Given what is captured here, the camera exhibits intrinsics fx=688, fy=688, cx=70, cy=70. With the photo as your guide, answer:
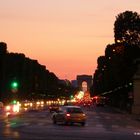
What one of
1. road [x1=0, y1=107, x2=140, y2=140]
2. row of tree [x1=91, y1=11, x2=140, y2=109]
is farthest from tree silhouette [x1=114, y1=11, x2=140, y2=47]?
road [x1=0, y1=107, x2=140, y2=140]

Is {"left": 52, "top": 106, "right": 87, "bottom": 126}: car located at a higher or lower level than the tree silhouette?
lower

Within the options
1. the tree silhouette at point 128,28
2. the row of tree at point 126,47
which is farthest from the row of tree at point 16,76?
the tree silhouette at point 128,28

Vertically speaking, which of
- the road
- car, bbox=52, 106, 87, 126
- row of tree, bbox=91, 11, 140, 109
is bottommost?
the road

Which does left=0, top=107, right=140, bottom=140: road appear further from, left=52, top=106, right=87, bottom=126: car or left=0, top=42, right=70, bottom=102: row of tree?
left=0, top=42, right=70, bottom=102: row of tree

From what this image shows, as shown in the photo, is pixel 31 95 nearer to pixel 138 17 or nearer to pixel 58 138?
pixel 138 17

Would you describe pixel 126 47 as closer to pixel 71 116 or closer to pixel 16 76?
pixel 16 76

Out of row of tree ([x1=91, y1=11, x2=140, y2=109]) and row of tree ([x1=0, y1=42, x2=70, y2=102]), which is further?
row of tree ([x1=0, y1=42, x2=70, y2=102])

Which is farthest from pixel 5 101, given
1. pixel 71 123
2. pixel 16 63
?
pixel 71 123

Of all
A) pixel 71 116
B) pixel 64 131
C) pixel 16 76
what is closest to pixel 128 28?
pixel 16 76

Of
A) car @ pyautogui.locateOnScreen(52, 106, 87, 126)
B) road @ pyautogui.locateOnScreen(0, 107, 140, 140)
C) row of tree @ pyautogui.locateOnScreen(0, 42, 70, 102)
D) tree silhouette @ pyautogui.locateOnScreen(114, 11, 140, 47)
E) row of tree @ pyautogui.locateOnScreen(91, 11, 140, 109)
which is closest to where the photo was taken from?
road @ pyautogui.locateOnScreen(0, 107, 140, 140)

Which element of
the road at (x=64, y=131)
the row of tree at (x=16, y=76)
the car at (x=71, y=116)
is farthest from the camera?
the row of tree at (x=16, y=76)

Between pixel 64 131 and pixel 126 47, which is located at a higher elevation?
pixel 126 47

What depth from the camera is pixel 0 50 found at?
146m

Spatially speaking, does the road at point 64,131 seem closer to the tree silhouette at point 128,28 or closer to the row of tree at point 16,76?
the tree silhouette at point 128,28
